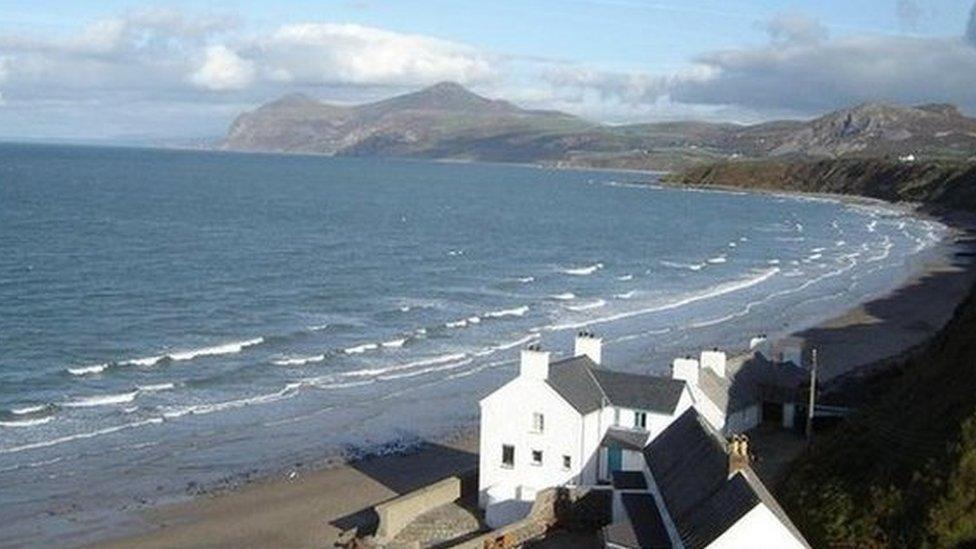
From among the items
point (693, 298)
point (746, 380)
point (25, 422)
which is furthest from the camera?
point (693, 298)

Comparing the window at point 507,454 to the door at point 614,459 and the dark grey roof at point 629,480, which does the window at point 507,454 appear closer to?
the door at point 614,459

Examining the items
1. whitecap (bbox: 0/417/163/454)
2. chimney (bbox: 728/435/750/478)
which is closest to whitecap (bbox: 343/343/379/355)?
whitecap (bbox: 0/417/163/454)

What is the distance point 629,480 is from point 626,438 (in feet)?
6.21

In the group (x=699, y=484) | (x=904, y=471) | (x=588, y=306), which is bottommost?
(x=588, y=306)

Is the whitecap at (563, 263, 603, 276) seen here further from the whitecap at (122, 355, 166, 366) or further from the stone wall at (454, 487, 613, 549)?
the stone wall at (454, 487, 613, 549)

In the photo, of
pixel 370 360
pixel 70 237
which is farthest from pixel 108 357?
pixel 70 237

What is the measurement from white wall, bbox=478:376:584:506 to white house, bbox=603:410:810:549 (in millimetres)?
1892

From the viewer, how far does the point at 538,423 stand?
2636 centimetres

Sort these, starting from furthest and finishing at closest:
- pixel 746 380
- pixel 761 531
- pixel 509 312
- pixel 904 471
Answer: pixel 509 312 → pixel 746 380 → pixel 904 471 → pixel 761 531

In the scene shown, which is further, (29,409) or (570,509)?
(29,409)

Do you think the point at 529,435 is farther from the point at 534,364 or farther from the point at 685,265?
the point at 685,265

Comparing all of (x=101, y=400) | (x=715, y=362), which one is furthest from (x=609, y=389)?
(x=101, y=400)

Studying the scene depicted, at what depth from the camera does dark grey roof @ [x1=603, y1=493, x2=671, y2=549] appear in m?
21.2

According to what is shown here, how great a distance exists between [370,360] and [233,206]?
85.4 m
